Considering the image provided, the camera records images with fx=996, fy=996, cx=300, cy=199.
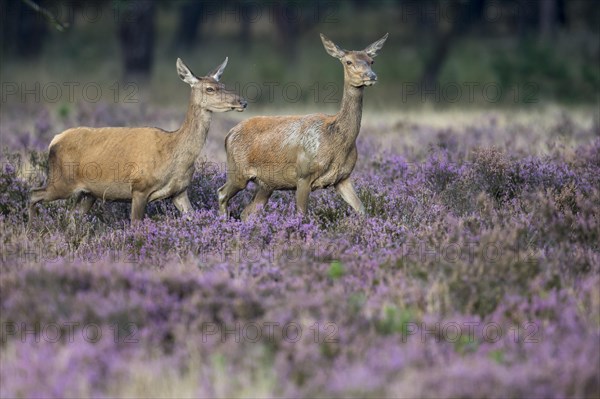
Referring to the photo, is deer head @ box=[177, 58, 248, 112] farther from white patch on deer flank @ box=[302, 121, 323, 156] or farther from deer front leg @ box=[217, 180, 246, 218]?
deer front leg @ box=[217, 180, 246, 218]

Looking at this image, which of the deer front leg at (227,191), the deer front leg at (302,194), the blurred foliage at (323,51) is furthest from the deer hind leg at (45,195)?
the blurred foliage at (323,51)

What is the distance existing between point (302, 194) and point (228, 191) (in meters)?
0.92

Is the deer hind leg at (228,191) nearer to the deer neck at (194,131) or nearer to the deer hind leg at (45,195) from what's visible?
the deer neck at (194,131)

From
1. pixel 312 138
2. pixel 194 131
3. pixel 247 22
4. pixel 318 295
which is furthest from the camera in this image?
pixel 247 22

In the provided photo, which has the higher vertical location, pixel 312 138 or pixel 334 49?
pixel 334 49

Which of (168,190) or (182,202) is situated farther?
(182,202)

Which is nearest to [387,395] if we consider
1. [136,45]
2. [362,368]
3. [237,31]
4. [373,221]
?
[362,368]

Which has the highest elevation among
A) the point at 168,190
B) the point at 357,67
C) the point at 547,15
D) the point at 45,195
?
the point at 357,67

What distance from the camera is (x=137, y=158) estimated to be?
8.53 m

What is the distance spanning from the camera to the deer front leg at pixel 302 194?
839 centimetres

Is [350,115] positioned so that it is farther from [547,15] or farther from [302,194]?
[547,15]

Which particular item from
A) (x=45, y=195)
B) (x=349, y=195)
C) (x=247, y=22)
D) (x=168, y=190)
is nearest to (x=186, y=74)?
(x=168, y=190)

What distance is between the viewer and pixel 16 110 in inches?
744

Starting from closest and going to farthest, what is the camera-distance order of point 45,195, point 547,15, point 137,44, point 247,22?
point 45,195, point 137,44, point 547,15, point 247,22
